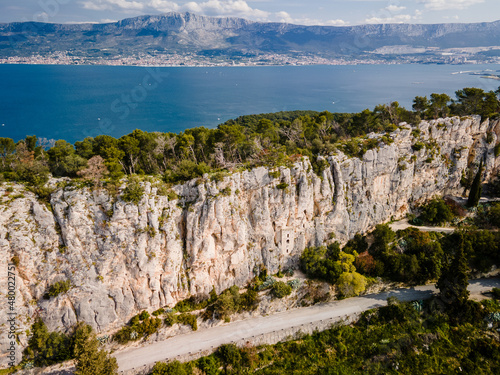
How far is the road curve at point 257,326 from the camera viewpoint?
74.0 feet

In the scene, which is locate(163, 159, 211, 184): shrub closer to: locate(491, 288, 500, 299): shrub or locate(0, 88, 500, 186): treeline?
locate(0, 88, 500, 186): treeline

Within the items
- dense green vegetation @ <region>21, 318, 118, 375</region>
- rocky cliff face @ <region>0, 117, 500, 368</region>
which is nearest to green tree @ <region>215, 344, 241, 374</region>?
rocky cliff face @ <region>0, 117, 500, 368</region>

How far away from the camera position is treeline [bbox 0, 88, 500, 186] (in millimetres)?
26062

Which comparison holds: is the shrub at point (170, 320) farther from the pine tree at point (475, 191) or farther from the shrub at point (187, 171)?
the pine tree at point (475, 191)

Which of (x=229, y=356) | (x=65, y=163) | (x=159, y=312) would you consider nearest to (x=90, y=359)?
(x=159, y=312)

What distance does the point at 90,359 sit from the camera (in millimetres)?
19062

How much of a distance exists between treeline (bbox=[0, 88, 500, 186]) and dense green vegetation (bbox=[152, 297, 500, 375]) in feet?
52.6

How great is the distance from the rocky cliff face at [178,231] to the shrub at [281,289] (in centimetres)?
259

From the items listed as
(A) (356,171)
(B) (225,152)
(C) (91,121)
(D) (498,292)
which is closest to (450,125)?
(A) (356,171)

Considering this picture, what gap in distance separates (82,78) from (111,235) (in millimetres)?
171843

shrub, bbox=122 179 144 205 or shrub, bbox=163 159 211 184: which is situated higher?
shrub, bbox=163 159 211 184

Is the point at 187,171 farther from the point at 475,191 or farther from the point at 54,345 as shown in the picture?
the point at 475,191

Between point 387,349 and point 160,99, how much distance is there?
119 m

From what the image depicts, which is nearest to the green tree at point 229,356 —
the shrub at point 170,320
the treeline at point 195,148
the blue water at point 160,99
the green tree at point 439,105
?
the shrub at point 170,320
